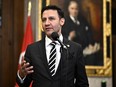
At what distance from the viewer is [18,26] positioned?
4.45 m

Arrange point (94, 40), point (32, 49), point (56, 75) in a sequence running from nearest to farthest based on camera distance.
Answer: point (56, 75)
point (32, 49)
point (94, 40)

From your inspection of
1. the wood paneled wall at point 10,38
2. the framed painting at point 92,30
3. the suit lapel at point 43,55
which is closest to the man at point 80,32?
the framed painting at point 92,30

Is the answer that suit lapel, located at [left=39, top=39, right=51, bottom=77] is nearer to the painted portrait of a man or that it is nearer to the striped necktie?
the striped necktie

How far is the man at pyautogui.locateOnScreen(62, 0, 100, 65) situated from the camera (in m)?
4.56

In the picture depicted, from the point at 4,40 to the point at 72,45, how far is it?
2.12 metres

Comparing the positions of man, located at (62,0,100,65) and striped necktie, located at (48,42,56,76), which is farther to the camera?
man, located at (62,0,100,65)

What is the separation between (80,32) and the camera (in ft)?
15.3

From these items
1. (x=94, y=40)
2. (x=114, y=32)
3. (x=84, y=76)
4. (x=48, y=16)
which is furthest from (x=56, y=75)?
(x=114, y=32)

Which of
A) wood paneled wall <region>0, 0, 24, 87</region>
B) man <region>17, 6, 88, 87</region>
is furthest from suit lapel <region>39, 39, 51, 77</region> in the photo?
wood paneled wall <region>0, 0, 24, 87</region>

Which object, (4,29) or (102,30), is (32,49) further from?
(102,30)

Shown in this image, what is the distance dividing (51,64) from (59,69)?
9cm

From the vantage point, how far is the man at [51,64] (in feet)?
7.46

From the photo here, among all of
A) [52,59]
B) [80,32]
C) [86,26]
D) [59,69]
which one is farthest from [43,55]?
[86,26]

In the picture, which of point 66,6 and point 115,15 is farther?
point 115,15
